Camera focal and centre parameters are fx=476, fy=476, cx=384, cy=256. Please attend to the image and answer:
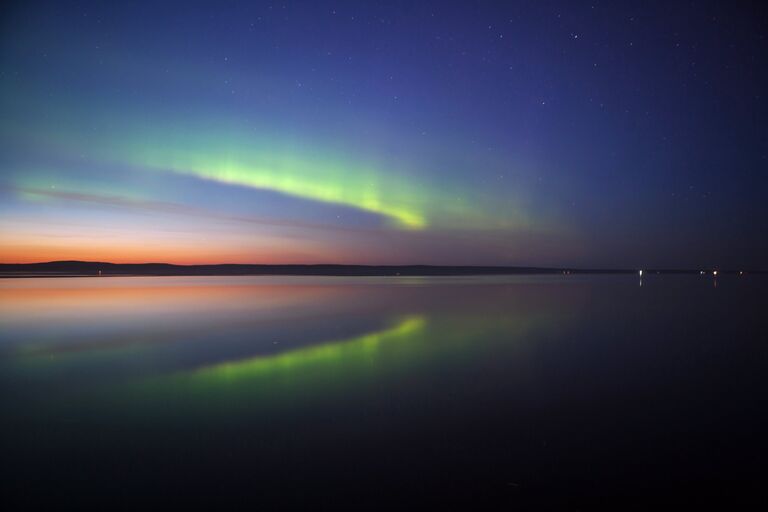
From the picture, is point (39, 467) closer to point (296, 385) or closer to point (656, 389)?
point (296, 385)

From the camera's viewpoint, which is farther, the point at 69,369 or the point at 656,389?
the point at 69,369

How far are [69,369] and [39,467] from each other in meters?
5.55

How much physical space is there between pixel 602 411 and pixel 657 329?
10.8 m

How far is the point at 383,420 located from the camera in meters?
6.52

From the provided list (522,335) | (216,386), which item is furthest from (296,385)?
(522,335)

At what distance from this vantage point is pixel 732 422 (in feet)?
21.1

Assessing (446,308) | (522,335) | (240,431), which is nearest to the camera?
(240,431)

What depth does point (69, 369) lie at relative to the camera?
9.72m

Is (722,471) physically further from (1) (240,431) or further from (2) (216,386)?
(2) (216,386)

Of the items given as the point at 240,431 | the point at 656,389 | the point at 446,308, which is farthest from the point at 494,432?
the point at 446,308

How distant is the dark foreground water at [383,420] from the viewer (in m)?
4.53

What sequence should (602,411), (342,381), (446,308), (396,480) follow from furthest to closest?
1. (446,308)
2. (342,381)
3. (602,411)
4. (396,480)

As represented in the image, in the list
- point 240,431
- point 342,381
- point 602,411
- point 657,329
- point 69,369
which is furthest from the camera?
point 657,329

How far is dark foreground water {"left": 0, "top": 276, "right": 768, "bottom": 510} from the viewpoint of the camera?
453 cm
